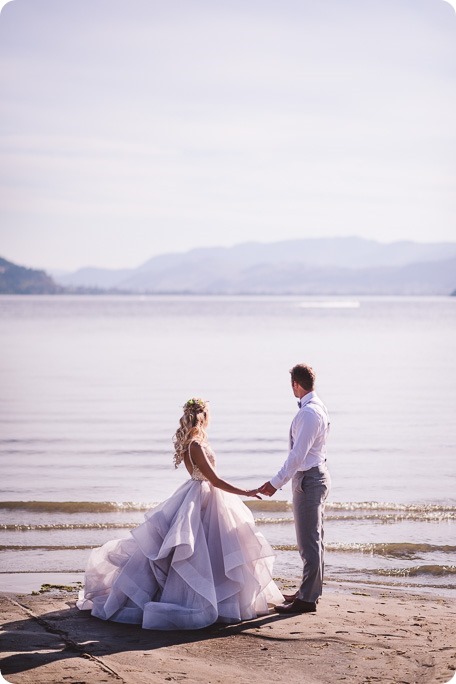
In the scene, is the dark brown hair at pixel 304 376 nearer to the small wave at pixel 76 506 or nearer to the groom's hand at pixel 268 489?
the groom's hand at pixel 268 489

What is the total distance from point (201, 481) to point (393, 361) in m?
41.0

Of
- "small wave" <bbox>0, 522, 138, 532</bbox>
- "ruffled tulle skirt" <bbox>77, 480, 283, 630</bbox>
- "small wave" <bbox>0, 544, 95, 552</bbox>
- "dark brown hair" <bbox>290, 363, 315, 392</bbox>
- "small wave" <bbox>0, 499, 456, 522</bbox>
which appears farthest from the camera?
"small wave" <bbox>0, 499, 456, 522</bbox>

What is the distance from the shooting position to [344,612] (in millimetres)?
8070

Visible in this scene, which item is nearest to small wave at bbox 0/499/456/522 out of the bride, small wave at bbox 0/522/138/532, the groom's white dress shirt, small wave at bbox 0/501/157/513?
small wave at bbox 0/501/157/513

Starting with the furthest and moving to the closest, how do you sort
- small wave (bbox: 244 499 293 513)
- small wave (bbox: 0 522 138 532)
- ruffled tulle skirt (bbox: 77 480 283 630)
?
small wave (bbox: 244 499 293 513), small wave (bbox: 0 522 138 532), ruffled tulle skirt (bbox: 77 480 283 630)

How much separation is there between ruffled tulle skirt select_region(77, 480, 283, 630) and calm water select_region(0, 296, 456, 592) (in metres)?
2.15

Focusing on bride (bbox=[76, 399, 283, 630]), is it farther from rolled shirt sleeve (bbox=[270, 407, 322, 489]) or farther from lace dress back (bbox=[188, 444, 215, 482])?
rolled shirt sleeve (bbox=[270, 407, 322, 489])

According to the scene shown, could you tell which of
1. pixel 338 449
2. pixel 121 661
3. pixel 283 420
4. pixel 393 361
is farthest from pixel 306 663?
pixel 393 361

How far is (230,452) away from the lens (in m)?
19.4

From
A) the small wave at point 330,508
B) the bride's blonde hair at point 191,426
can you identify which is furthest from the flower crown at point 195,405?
the small wave at point 330,508

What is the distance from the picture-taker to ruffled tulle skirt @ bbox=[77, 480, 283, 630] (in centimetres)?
761

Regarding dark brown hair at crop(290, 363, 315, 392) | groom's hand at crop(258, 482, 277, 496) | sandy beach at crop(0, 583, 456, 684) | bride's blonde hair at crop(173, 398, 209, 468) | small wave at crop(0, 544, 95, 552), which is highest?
dark brown hair at crop(290, 363, 315, 392)

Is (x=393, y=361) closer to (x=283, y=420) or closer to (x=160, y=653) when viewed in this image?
(x=283, y=420)

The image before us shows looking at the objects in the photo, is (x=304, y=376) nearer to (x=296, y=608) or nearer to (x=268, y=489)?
(x=268, y=489)
